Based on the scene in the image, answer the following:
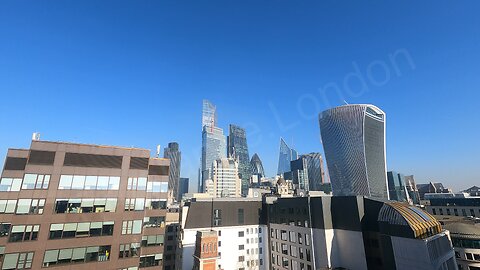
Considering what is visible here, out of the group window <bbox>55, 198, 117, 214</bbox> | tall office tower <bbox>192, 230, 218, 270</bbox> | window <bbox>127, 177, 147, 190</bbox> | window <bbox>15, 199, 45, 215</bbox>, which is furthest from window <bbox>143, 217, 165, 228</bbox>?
window <bbox>15, 199, 45, 215</bbox>

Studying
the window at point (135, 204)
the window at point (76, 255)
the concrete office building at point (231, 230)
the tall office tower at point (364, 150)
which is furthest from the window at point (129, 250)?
the tall office tower at point (364, 150)

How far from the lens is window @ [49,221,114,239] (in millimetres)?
34275

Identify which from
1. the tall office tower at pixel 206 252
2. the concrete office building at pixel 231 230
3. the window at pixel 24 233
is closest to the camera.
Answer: the window at pixel 24 233

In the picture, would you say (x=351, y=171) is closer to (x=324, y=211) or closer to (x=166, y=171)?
(x=324, y=211)

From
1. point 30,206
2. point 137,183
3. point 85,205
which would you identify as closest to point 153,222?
point 137,183

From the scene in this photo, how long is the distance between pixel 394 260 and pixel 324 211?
1676 cm

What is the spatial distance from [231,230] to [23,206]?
2157 inches

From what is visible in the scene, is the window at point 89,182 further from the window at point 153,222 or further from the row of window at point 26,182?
the window at point 153,222

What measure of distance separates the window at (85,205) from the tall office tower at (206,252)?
2332cm

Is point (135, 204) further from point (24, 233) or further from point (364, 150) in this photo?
point (364, 150)

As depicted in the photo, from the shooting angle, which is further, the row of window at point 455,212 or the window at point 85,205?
the row of window at point 455,212

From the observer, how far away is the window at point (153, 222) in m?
41.1

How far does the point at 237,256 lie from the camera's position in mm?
74875

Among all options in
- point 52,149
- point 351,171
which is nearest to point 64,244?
point 52,149
